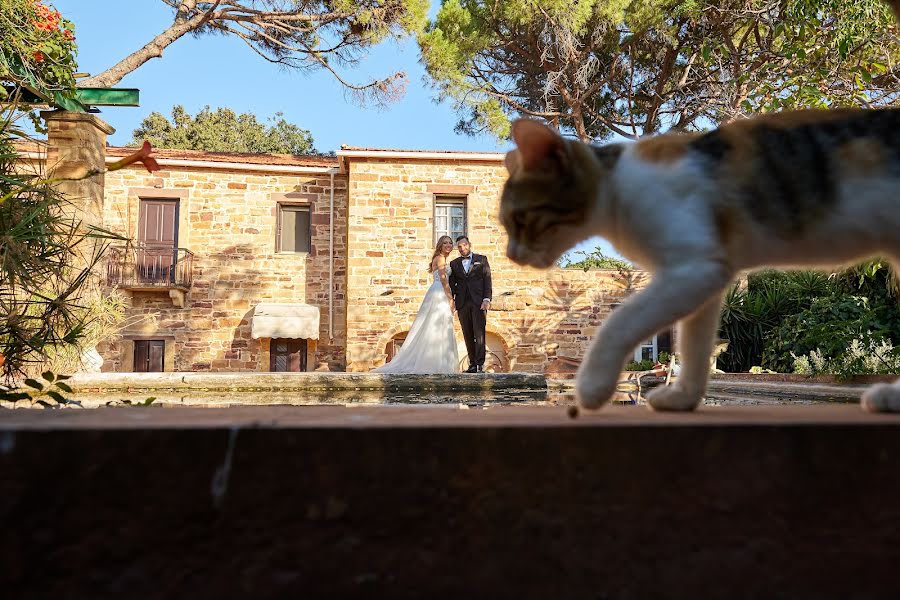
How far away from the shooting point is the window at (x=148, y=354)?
15.5 metres

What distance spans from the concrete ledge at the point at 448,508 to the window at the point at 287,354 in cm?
1499

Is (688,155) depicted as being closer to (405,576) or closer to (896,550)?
(896,550)

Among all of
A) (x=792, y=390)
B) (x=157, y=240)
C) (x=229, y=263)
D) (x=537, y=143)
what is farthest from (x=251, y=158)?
(x=537, y=143)

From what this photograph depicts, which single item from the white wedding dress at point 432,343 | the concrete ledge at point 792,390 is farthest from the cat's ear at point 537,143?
the white wedding dress at point 432,343

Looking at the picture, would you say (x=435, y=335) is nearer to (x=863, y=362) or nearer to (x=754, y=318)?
(x=863, y=362)

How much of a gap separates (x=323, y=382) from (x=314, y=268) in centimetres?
991

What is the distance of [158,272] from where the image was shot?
611 inches

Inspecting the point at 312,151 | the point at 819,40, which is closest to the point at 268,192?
the point at 819,40

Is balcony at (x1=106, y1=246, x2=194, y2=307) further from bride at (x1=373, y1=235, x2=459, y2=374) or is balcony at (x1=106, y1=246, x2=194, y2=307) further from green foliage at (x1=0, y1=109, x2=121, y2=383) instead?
green foliage at (x1=0, y1=109, x2=121, y2=383)

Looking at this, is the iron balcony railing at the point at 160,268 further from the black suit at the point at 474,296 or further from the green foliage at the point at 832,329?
the green foliage at the point at 832,329

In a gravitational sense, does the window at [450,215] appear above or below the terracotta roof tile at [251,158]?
below

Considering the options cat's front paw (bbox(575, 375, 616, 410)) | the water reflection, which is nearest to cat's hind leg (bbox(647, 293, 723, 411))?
cat's front paw (bbox(575, 375, 616, 410))

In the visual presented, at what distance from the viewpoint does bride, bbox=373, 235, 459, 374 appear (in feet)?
31.3

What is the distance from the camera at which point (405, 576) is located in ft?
3.41
